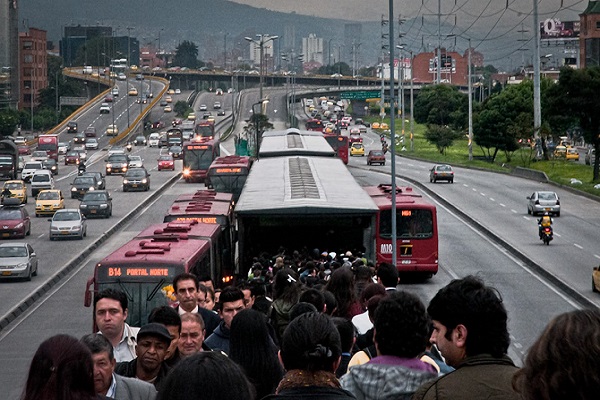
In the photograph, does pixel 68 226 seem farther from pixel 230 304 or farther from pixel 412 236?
pixel 230 304

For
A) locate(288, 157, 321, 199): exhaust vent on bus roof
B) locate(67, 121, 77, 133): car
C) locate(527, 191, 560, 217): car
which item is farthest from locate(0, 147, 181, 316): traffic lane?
locate(67, 121, 77, 133): car

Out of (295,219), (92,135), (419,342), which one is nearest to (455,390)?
(419,342)

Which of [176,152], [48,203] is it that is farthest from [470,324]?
[176,152]

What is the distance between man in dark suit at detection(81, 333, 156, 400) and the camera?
7.69 m

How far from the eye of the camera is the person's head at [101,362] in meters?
7.78

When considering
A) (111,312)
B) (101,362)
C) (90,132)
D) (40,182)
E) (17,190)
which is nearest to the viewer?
(101,362)

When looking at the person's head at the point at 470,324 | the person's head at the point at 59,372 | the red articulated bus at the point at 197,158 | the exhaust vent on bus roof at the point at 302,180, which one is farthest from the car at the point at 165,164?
the person's head at the point at 59,372

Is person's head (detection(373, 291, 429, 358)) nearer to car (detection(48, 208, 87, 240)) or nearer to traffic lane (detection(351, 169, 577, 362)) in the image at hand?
traffic lane (detection(351, 169, 577, 362))

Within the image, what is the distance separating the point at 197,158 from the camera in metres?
79.6

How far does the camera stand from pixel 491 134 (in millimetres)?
96625

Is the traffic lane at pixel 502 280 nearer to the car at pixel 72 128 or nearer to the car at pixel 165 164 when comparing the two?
the car at pixel 165 164

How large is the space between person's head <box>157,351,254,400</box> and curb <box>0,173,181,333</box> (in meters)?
25.8

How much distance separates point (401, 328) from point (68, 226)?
45.4 meters

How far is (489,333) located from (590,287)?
97.8ft
